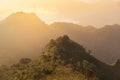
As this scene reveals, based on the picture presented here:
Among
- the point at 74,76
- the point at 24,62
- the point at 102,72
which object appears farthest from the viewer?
the point at 24,62

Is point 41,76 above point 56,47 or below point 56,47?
below

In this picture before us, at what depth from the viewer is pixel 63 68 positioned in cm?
8219

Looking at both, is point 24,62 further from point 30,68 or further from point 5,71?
point 30,68

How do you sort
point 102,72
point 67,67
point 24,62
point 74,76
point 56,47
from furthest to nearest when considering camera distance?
point 24,62, point 56,47, point 102,72, point 67,67, point 74,76

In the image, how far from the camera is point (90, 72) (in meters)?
80.1

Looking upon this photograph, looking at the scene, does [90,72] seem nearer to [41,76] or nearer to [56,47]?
[41,76]

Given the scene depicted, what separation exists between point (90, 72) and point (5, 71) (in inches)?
982

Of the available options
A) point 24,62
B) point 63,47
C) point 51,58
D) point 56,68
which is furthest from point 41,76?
point 24,62

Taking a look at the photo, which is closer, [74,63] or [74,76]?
[74,76]

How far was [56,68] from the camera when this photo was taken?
83.2 metres

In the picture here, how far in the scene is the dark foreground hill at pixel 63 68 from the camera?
261ft

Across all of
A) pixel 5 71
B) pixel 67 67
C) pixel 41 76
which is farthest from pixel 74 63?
pixel 5 71

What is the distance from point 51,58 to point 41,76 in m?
9.85

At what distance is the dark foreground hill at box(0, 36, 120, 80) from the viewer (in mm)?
79625
